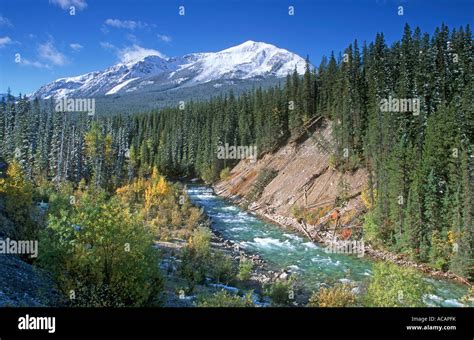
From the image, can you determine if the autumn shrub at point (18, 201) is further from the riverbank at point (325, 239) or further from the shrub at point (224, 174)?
the shrub at point (224, 174)

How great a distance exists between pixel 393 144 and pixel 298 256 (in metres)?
10.3

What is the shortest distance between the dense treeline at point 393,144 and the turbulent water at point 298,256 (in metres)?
2.87

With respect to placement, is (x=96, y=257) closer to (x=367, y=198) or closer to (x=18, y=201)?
(x=18, y=201)

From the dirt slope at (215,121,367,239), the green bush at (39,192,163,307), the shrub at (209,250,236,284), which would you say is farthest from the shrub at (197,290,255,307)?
the dirt slope at (215,121,367,239)

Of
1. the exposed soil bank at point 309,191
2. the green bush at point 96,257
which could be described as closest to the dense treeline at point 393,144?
the exposed soil bank at point 309,191

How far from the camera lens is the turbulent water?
45.7 feet

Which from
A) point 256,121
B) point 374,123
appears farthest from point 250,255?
point 256,121

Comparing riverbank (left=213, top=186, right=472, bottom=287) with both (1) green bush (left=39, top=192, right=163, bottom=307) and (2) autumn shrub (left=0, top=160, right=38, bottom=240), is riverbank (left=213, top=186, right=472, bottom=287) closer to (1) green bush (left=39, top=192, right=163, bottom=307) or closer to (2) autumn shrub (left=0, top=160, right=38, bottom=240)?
(1) green bush (left=39, top=192, right=163, bottom=307)

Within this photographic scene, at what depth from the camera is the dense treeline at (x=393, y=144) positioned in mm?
15602

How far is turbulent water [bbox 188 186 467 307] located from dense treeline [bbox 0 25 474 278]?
287cm

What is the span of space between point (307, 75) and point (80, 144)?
111 ft

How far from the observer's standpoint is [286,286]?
36.6ft

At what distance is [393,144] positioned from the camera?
23328mm

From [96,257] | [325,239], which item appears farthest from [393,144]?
[96,257]
